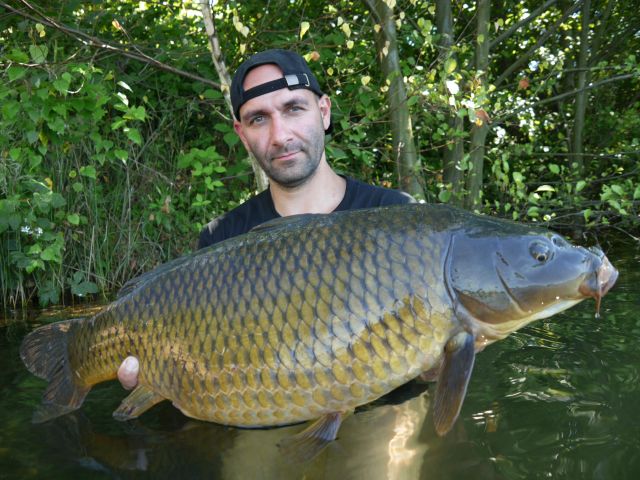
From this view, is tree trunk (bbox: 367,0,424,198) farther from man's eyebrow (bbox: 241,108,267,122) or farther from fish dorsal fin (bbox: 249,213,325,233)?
fish dorsal fin (bbox: 249,213,325,233)

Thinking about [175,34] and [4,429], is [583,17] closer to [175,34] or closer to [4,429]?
[175,34]

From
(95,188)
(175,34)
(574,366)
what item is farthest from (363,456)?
(175,34)

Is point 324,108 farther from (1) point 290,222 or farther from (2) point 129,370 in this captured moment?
(2) point 129,370

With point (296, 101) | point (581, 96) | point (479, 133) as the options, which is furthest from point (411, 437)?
point (581, 96)

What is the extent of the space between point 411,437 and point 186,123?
3756 millimetres

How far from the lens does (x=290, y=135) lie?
7.55ft

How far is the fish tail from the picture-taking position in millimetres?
2004

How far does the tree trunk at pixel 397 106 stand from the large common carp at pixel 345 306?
2.66 meters

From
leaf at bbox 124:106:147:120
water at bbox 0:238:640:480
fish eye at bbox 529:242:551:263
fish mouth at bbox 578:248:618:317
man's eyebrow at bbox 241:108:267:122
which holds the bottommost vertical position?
water at bbox 0:238:640:480

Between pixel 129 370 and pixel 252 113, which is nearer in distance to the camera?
pixel 129 370

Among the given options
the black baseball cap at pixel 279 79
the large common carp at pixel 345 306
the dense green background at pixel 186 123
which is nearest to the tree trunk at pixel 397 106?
the dense green background at pixel 186 123

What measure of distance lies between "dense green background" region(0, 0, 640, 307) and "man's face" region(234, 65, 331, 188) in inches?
52.2

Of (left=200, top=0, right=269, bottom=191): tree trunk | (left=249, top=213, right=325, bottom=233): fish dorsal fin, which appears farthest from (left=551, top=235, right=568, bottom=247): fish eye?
(left=200, top=0, right=269, bottom=191): tree trunk

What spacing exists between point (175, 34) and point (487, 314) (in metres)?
4.00
